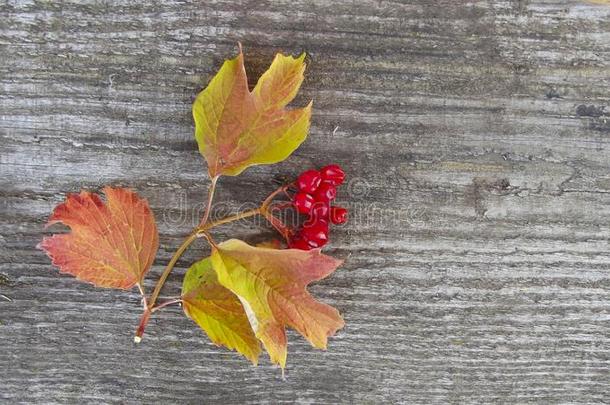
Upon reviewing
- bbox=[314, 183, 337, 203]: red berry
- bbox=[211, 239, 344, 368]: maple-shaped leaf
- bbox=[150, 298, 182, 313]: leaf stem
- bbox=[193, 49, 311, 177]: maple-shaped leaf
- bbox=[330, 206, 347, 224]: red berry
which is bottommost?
bbox=[150, 298, 182, 313]: leaf stem

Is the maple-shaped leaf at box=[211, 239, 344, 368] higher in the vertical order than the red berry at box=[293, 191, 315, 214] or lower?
lower

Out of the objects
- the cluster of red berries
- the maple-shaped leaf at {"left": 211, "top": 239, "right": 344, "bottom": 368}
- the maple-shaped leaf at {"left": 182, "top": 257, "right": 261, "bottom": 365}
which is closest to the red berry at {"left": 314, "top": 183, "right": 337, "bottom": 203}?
the cluster of red berries

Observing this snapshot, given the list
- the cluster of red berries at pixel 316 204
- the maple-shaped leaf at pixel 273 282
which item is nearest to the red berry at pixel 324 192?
the cluster of red berries at pixel 316 204

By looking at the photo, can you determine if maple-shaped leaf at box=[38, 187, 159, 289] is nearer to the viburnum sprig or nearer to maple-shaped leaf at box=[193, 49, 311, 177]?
the viburnum sprig

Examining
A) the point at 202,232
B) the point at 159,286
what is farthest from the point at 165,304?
the point at 202,232

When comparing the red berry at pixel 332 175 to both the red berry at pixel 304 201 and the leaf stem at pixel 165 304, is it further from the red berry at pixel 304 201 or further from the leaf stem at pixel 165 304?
the leaf stem at pixel 165 304

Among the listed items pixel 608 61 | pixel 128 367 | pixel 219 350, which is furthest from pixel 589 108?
pixel 128 367

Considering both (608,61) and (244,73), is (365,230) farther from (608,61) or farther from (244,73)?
(608,61)

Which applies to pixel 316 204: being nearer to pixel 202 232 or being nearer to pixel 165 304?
pixel 202 232

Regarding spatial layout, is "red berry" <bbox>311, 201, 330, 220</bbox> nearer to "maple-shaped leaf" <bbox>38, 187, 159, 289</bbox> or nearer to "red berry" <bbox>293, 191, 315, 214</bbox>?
"red berry" <bbox>293, 191, 315, 214</bbox>
